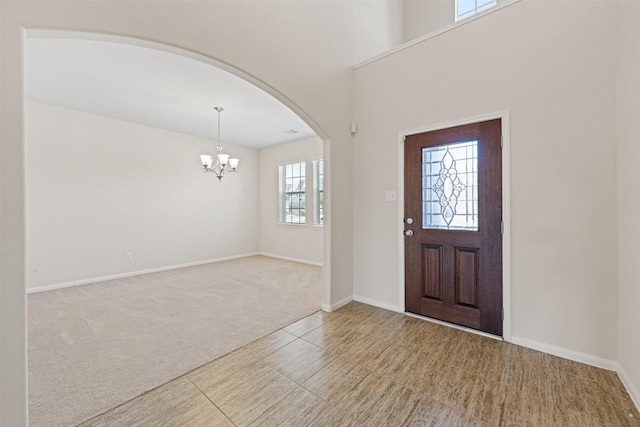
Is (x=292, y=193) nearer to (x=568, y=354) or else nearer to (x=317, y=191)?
(x=317, y=191)

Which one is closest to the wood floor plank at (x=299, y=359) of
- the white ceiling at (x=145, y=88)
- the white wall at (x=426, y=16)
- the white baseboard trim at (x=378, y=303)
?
the white baseboard trim at (x=378, y=303)

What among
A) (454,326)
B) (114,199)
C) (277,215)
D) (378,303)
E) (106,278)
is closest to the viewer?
(454,326)

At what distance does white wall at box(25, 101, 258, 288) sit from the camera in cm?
401

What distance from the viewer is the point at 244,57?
7.35 ft

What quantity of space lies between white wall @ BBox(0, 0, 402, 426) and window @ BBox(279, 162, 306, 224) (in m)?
2.93

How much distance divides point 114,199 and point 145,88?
7.72ft

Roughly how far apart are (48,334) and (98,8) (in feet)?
9.94

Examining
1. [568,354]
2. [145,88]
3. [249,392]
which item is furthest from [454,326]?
[145,88]

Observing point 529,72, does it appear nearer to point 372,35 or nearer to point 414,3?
point 372,35

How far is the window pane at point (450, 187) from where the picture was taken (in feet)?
8.44

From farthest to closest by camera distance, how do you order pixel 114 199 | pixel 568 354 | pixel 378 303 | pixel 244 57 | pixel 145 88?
1. pixel 114 199
2. pixel 145 88
3. pixel 378 303
4. pixel 244 57
5. pixel 568 354

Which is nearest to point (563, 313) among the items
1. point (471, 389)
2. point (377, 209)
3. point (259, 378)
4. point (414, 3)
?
point (471, 389)

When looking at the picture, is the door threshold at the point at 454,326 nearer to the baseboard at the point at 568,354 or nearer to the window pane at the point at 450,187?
the baseboard at the point at 568,354

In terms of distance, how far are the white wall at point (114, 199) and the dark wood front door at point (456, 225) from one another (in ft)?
15.7
